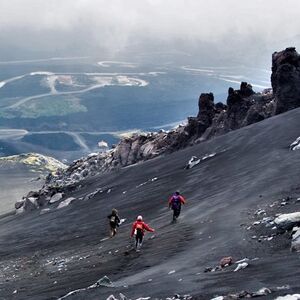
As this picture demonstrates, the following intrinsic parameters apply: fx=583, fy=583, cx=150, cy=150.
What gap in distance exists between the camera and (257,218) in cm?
2403

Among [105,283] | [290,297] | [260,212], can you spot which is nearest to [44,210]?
[260,212]

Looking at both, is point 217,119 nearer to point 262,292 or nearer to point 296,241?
point 296,241

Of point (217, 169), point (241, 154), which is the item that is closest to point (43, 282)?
point (217, 169)

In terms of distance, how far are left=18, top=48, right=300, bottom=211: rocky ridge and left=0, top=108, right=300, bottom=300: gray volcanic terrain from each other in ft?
36.0

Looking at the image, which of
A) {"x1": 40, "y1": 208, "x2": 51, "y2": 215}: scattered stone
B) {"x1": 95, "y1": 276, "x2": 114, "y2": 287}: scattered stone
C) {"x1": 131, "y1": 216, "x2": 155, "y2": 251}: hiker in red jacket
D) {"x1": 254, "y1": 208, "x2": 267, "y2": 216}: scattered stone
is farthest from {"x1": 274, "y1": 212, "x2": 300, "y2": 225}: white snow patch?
{"x1": 40, "y1": 208, "x2": 51, "y2": 215}: scattered stone

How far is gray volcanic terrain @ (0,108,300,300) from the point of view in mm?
16406

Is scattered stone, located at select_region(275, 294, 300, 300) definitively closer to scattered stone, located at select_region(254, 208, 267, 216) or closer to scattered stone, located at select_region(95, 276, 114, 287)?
scattered stone, located at select_region(95, 276, 114, 287)

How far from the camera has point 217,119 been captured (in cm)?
8162

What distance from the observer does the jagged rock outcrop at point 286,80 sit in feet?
219

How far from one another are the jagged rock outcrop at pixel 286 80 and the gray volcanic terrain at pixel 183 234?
8986 mm

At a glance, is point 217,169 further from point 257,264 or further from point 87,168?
point 87,168

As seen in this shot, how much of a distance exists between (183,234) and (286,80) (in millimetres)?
46042

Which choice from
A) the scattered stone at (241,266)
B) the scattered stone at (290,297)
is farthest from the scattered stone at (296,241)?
the scattered stone at (290,297)

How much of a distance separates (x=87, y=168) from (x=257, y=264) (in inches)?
3368
